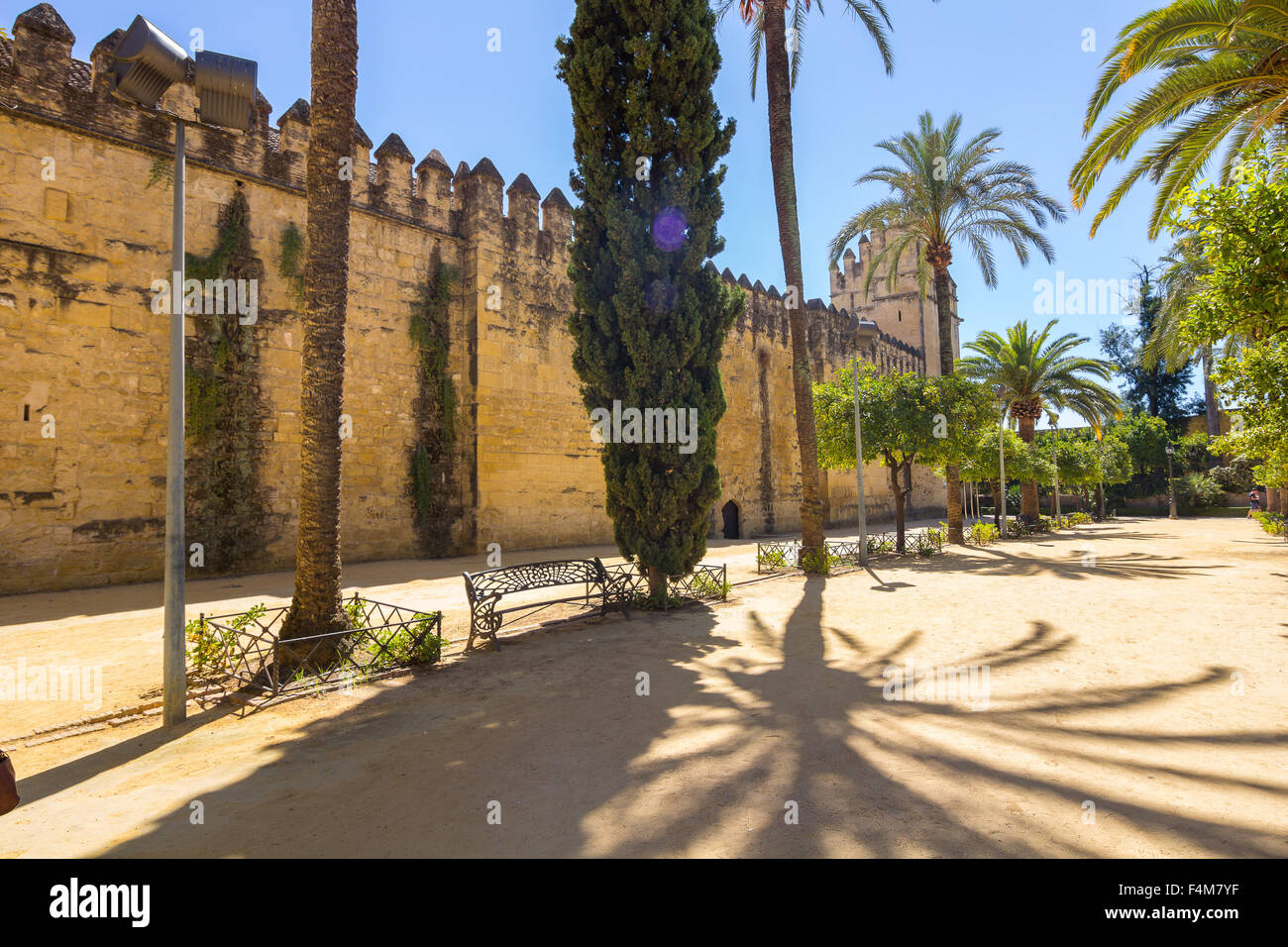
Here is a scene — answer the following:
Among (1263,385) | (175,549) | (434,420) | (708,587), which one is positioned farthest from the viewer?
(434,420)

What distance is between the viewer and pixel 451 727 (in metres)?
4.31

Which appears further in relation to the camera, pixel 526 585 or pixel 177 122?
pixel 526 585

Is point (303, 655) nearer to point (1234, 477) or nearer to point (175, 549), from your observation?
point (175, 549)

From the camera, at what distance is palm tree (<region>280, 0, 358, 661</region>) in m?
5.78

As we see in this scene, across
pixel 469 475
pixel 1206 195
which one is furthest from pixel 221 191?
pixel 1206 195

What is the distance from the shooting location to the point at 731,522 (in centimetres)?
2395

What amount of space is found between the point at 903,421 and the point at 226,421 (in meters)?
14.7

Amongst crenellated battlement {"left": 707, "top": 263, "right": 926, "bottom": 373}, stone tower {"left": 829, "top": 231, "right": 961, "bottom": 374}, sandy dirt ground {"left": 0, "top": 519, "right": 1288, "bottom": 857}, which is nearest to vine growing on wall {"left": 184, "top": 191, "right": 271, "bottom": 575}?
sandy dirt ground {"left": 0, "top": 519, "right": 1288, "bottom": 857}

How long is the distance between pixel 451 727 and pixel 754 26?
52.4ft

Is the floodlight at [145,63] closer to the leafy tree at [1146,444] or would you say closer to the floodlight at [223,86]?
the floodlight at [223,86]

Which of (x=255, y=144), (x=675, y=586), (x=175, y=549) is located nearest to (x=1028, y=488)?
(x=675, y=586)

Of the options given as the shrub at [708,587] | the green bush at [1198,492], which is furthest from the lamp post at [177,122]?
the green bush at [1198,492]

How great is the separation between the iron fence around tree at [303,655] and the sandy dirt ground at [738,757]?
0.33m

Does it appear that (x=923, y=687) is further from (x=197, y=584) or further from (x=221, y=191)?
(x=221, y=191)
